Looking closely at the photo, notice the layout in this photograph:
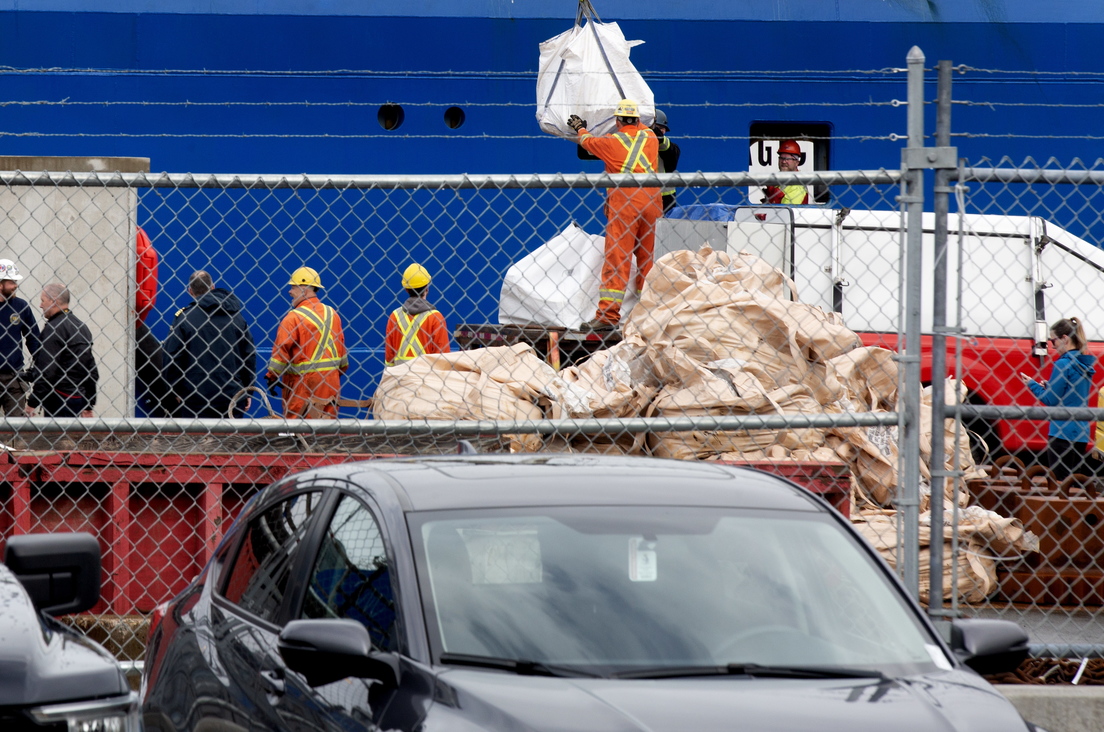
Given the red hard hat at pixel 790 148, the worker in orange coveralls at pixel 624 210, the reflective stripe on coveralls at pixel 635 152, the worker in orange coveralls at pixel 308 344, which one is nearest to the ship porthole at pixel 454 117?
the worker in orange coveralls at pixel 624 210

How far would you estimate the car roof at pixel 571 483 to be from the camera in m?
3.22

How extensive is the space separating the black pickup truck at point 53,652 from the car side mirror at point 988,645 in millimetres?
2060

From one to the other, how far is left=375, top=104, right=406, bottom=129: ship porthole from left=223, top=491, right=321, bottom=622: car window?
1165 cm

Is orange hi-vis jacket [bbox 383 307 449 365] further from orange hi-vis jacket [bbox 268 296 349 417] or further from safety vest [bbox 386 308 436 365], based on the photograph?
orange hi-vis jacket [bbox 268 296 349 417]

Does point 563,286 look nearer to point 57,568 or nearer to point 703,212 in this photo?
point 703,212

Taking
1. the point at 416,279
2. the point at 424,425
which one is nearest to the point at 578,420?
the point at 424,425

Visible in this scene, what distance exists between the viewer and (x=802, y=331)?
6.34 meters

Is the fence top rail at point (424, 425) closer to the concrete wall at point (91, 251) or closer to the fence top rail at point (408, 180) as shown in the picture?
the fence top rail at point (408, 180)

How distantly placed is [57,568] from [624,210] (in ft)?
23.4

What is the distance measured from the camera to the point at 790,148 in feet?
48.6

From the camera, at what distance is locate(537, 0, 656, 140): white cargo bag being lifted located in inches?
455

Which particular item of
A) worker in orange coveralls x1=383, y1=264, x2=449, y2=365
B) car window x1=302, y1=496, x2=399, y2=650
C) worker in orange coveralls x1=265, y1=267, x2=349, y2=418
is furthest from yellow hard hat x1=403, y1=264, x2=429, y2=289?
car window x1=302, y1=496, x2=399, y2=650

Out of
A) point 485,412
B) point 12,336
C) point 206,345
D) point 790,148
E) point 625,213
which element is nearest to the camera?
point 485,412

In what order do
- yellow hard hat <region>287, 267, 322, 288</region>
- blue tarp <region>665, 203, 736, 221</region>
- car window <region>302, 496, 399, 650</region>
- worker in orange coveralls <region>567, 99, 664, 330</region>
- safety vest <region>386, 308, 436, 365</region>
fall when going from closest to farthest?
car window <region>302, 496, 399, 650</region> < worker in orange coveralls <region>567, 99, 664, 330</region> < blue tarp <region>665, 203, 736, 221</region> < yellow hard hat <region>287, 267, 322, 288</region> < safety vest <region>386, 308, 436, 365</region>
